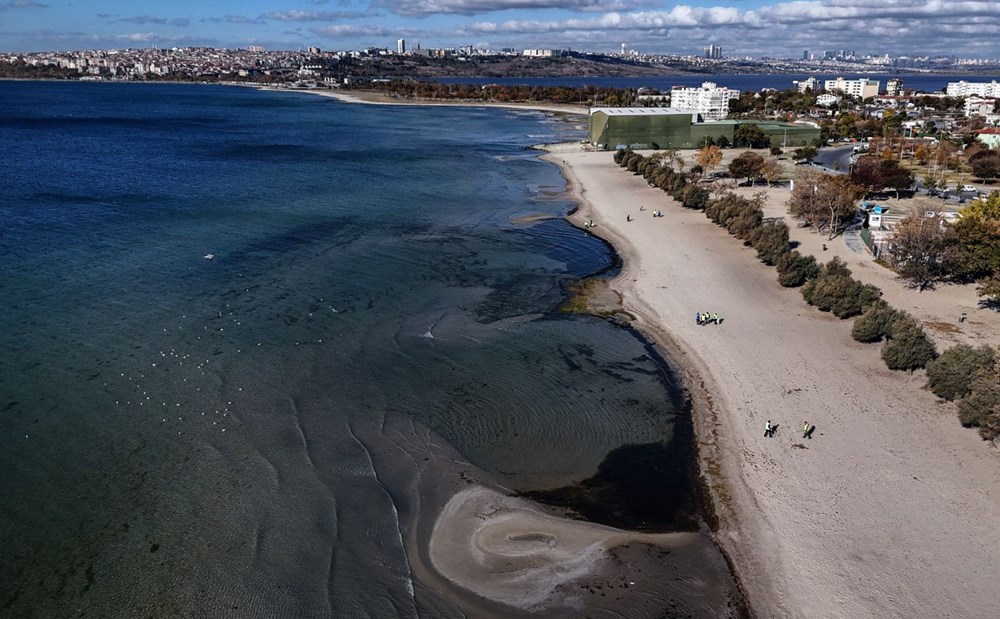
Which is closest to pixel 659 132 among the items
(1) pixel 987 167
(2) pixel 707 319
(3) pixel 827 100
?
(1) pixel 987 167

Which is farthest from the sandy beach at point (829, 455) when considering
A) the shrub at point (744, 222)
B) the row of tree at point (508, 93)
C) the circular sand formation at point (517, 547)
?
the row of tree at point (508, 93)

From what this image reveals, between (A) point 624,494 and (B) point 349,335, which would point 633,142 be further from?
(A) point 624,494

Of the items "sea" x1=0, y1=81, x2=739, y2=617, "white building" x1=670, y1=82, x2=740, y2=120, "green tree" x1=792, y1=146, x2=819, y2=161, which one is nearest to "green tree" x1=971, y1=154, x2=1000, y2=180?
"green tree" x1=792, y1=146, x2=819, y2=161

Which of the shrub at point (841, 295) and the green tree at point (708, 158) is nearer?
the shrub at point (841, 295)

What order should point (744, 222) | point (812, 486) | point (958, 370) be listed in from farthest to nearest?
point (744, 222)
point (958, 370)
point (812, 486)

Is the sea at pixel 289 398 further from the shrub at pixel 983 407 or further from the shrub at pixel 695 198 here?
the shrub at pixel 695 198

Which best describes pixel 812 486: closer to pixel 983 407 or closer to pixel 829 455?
pixel 829 455

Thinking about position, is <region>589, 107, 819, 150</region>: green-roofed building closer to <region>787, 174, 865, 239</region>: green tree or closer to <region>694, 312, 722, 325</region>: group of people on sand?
<region>787, 174, 865, 239</region>: green tree
